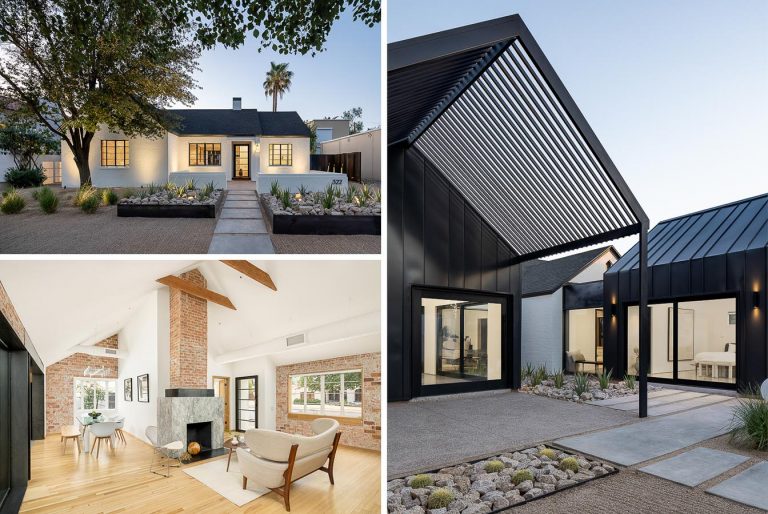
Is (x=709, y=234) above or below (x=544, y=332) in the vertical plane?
above

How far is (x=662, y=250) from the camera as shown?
37.4ft

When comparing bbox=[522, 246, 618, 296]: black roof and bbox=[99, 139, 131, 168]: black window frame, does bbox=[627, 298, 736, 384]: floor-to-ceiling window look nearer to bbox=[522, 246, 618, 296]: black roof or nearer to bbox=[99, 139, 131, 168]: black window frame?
bbox=[522, 246, 618, 296]: black roof

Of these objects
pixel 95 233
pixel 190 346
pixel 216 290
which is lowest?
pixel 190 346

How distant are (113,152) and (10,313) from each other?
66.0 inches

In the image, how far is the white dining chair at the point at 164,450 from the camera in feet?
17.7

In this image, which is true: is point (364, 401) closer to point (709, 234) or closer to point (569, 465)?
point (569, 465)

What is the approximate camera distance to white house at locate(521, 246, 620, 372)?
43.4 feet

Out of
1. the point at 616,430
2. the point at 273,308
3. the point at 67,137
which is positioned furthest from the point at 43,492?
the point at 616,430

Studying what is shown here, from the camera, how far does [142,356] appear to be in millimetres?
6184

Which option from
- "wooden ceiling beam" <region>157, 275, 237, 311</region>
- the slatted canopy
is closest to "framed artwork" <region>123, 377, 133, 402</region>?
"wooden ceiling beam" <region>157, 275, 237, 311</region>

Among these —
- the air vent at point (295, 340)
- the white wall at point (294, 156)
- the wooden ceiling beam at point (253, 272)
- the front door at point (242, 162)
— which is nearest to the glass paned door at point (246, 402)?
the air vent at point (295, 340)

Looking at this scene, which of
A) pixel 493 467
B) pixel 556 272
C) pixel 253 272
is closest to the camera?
pixel 253 272

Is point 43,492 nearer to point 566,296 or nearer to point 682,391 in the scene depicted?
point 682,391

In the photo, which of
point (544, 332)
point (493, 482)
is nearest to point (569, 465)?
point (493, 482)
